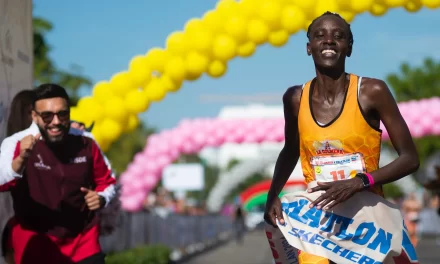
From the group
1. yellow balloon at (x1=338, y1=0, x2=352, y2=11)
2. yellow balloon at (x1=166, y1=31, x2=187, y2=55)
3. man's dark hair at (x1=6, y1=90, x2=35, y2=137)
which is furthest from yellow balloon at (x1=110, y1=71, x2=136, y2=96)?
man's dark hair at (x1=6, y1=90, x2=35, y2=137)

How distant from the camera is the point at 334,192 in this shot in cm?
434

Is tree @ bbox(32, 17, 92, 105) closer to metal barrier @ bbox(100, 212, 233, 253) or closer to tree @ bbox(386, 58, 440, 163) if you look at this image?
metal barrier @ bbox(100, 212, 233, 253)

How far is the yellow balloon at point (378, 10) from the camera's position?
9890 mm

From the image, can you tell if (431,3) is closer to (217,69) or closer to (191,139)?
(217,69)

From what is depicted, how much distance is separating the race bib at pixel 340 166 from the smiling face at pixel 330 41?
0.46 meters

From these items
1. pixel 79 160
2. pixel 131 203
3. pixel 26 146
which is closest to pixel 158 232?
pixel 131 203

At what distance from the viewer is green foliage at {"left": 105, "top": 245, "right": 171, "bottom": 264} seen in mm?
13516

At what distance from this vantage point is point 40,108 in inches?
226

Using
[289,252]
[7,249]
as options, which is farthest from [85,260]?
[289,252]

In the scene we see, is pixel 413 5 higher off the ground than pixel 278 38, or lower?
higher

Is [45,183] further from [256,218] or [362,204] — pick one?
[256,218]

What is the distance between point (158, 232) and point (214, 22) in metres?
9.66

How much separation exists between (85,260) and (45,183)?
1.77ft

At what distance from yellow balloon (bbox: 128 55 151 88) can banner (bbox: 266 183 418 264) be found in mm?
6691
